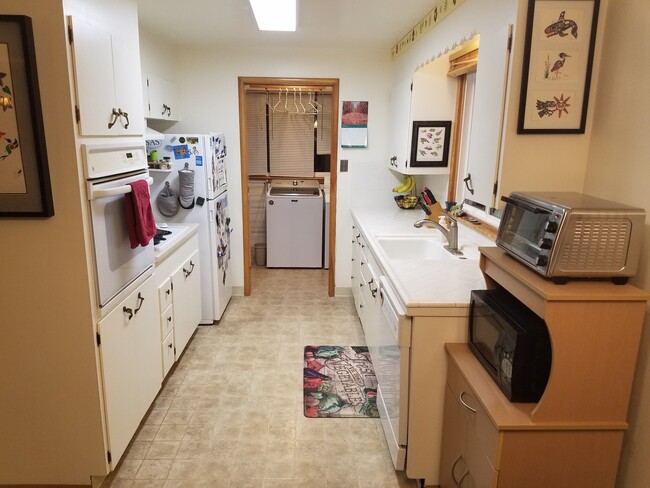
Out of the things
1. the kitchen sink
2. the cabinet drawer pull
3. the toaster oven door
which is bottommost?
the cabinet drawer pull

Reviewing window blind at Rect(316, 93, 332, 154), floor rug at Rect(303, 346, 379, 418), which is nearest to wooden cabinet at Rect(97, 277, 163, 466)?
floor rug at Rect(303, 346, 379, 418)

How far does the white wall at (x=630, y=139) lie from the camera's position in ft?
4.61

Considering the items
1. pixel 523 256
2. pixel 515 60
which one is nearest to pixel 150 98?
pixel 515 60

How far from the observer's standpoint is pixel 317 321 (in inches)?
155

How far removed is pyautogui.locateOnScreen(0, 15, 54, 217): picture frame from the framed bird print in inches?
68.3

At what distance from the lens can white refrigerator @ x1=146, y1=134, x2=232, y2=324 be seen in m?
3.36

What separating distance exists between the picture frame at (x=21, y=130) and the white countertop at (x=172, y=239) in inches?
36.2

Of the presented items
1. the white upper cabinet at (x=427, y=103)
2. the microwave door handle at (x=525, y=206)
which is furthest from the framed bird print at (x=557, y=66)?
the white upper cabinet at (x=427, y=103)

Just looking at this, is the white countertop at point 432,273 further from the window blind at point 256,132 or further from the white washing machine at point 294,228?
the window blind at point 256,132

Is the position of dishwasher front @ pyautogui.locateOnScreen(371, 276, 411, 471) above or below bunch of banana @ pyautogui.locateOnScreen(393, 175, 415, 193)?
below

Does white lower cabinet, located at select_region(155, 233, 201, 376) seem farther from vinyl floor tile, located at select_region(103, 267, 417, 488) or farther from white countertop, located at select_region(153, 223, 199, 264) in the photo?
vinyl floor tile, located at select_region(103, 267, 417, 488)

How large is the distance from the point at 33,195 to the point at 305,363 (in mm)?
2067

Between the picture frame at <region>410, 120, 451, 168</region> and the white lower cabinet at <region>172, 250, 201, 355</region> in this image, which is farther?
the picture frame at <region>410, 120, 451, 168</region>

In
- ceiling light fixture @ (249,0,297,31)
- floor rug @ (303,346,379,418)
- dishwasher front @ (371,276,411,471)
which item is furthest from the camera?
floor rug @ (303,346,379,418)
